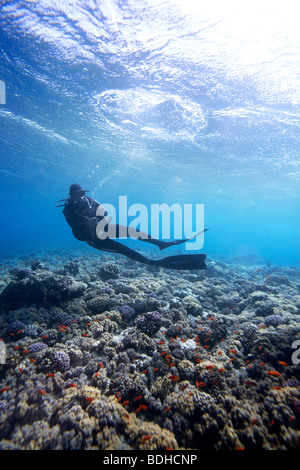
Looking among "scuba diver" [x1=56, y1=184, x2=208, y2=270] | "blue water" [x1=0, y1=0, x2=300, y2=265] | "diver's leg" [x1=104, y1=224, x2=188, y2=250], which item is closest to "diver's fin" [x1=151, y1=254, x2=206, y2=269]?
"scuba diver" [x1=56, y1=184, x2=208, y2=270]

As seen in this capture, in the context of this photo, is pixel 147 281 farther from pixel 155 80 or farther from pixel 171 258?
pixel 155 80

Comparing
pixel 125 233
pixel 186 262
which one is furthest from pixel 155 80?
pixel 186 262

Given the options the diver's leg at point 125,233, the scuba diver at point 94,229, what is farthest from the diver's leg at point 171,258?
the diver's leg at point 125,233

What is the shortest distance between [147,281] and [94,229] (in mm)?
5383

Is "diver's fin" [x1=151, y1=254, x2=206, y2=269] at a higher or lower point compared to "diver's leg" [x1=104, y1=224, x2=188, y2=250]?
lower

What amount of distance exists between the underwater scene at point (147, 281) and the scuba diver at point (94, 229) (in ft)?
0.16

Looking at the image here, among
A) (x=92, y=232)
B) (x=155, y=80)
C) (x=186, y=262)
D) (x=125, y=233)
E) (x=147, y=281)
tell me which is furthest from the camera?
Answer: (x=155, y=80)

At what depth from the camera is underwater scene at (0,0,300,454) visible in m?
3.32

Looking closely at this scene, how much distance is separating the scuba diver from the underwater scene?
49 mm

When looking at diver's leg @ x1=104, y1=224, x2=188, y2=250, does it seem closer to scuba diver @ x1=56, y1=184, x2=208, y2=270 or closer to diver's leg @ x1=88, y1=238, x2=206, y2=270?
scuba diver @ x1=56, y1=184, x2=208, y2=270

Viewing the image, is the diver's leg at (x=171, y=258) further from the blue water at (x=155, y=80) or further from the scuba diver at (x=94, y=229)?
the blue water at (x=155, y=80)

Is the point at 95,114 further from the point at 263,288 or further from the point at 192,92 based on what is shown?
the point at 263,288

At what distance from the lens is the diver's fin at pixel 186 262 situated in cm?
715

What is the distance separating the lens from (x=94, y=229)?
23.4ft
